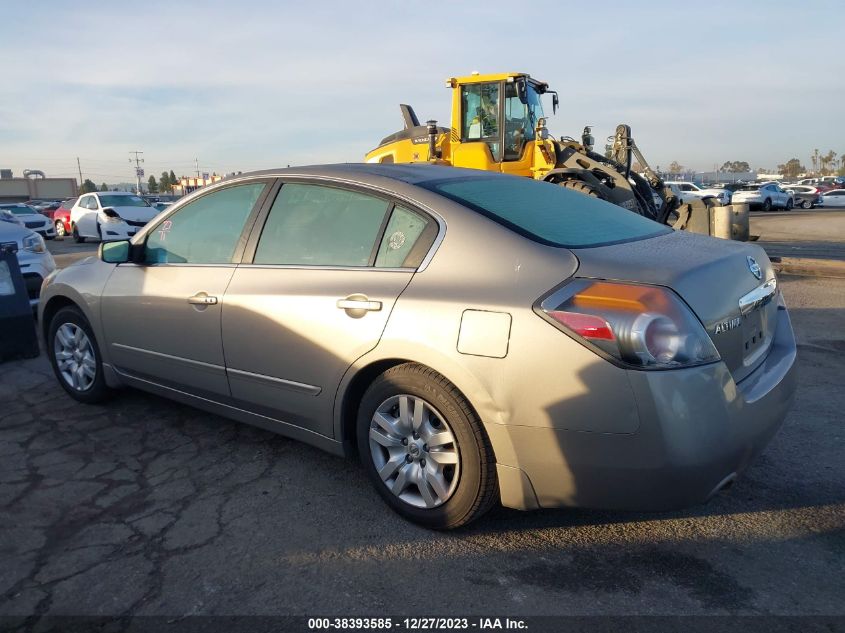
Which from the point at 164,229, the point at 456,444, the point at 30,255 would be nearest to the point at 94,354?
the point at 164,229

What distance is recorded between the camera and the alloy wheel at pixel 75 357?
453cm

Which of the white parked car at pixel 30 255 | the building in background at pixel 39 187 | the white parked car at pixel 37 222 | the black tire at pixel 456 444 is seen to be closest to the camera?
the black tire at pixel 456 444

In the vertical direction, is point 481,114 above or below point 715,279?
above

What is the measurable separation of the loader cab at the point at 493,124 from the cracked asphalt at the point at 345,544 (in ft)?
27.6

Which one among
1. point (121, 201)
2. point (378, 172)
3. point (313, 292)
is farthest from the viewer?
point (121, 201)

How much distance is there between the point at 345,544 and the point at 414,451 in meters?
0.48

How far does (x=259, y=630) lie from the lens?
7.45 ft

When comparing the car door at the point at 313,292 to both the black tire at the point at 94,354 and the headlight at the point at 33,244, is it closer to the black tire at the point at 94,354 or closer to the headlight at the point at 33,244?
the black tire at the point at 94,354

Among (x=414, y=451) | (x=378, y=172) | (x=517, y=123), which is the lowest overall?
(x=414, y=451)

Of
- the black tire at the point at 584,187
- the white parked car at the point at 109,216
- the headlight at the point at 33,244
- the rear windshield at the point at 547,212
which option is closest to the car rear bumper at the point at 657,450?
the rear windshield at the point at 547,212

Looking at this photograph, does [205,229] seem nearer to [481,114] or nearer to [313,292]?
[313,292]

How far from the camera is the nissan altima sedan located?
2.37 m

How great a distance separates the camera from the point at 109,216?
19609 millimetres

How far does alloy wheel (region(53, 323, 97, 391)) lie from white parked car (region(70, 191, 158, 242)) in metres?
15.3
